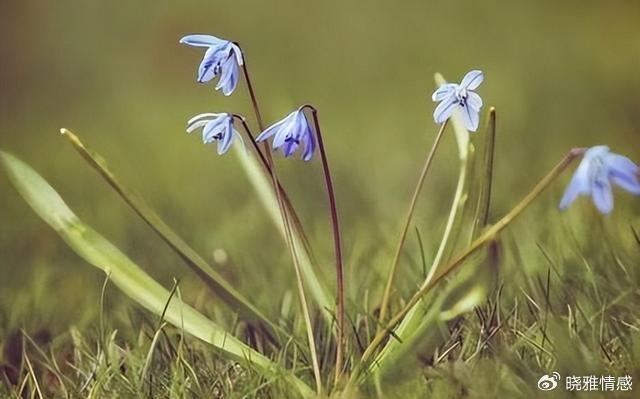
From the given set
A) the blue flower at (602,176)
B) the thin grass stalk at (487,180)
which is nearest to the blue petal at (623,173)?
the blue flower at (602,176)

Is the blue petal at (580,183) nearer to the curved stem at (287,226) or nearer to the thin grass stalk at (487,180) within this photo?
the thin grass stalk at (487,180)

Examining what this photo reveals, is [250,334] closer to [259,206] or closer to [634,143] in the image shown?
[259,206]

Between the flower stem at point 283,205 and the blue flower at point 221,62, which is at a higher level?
the blue flower at point 221,62

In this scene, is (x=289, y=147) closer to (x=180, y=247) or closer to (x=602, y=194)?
(x=180, y=247)

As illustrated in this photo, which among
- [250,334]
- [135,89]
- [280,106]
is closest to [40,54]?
[135,89]

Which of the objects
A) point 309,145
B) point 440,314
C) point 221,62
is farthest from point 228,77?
point 440,314

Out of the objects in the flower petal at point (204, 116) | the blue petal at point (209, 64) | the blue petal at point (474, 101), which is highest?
the blue petal at point (209, 64)
